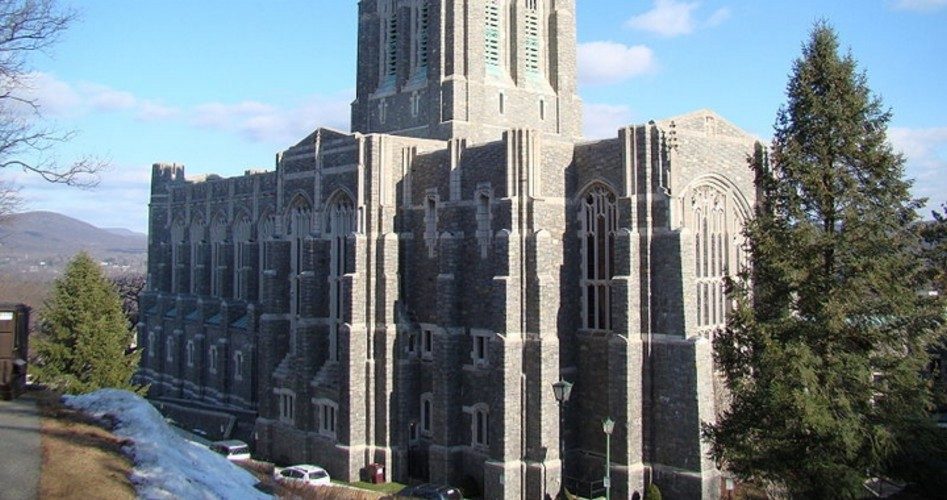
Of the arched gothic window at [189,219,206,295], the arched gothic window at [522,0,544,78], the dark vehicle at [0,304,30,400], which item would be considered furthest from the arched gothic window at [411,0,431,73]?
the dark vehicle at [0,304,30,400]

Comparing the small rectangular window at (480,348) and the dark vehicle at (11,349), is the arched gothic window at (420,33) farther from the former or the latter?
the dark vehicle at (11,349)

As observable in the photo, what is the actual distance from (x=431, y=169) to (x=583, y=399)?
9.93 metres

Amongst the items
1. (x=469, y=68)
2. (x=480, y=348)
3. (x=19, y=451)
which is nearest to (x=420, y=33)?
(x=469, y=68)

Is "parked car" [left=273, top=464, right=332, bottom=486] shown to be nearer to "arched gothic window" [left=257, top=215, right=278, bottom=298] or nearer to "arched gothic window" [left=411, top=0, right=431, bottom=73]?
"arched gothic window" [left=257, top=215, right=278, bottom=298]

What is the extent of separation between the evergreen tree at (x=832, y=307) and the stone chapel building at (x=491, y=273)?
3.17 m

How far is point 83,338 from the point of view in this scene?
32.8m

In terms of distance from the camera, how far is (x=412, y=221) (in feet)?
97.9

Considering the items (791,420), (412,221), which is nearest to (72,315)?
(412,221)

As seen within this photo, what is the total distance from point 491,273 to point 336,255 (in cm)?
767

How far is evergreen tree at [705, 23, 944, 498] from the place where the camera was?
1734 centimetres

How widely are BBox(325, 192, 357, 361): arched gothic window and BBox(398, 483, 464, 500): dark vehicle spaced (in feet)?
25.6

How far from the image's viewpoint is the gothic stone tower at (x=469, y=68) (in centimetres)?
3434

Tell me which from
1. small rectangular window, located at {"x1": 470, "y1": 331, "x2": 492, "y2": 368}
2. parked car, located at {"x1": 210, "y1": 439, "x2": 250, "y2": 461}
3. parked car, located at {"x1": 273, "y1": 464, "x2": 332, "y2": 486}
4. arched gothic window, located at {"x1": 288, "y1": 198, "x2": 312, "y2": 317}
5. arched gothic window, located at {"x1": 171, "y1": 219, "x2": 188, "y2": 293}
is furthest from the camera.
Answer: arched gothic window, located at {"x1": 171, "y1": 219, "x2": 188, "y2": 293}

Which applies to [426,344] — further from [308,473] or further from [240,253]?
[240,253]
